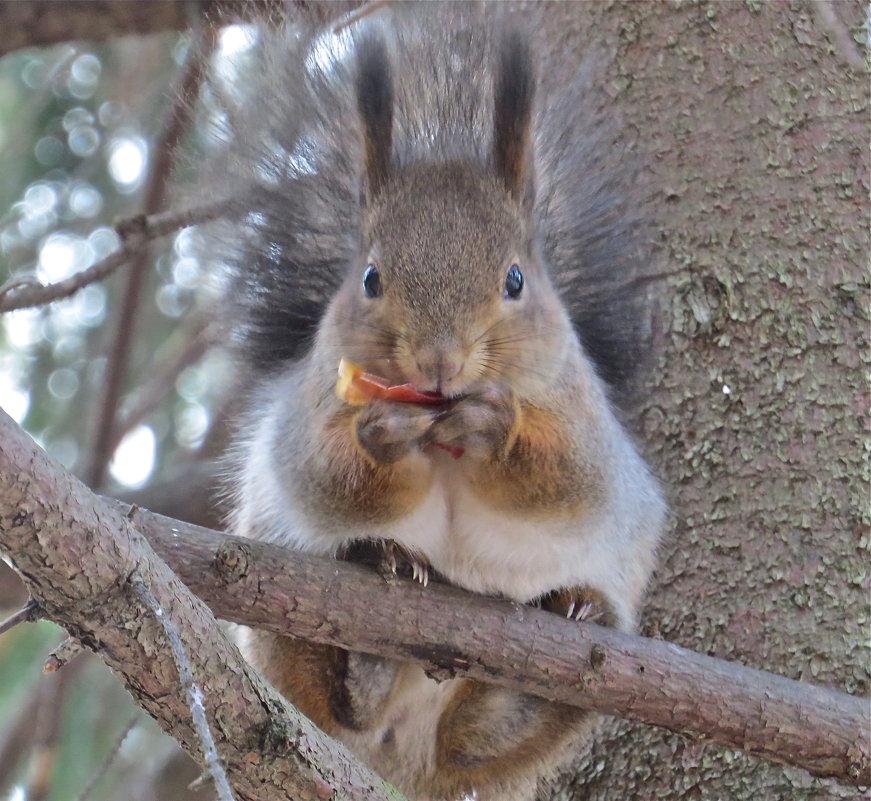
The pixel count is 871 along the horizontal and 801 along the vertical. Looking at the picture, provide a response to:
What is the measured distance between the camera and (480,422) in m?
1.49

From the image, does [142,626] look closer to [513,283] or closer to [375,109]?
[513,283]

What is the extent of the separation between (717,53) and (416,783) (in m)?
1.48

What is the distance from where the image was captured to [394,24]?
1896 millimetres

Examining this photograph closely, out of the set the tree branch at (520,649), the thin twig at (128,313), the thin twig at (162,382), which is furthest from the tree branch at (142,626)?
the thin twig at (162,382)

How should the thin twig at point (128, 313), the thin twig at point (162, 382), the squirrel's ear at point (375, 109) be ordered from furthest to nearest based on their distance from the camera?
the thin twig at point (162, 382) < the thin twig at point (128, 313) < the squirrel's ear at point (375, 109)

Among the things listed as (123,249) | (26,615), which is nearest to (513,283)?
(123,249)

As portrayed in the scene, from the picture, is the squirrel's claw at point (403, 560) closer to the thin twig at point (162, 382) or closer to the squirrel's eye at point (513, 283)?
the squirrel's eye at point (513, 283)

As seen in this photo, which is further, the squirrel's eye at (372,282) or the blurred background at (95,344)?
the blurred background at (95,344)

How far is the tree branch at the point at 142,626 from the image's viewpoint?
1044mm

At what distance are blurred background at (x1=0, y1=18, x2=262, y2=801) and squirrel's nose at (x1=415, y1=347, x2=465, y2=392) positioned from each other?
36.9 inches

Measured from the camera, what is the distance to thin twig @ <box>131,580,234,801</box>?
870 millimetres

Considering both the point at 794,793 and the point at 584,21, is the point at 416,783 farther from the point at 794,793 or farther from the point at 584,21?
the point at 584,21

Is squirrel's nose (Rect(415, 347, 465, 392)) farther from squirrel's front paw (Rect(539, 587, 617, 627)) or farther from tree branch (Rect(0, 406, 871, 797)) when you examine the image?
squirrel's front paw (Rect(539, 587, 617, 627))

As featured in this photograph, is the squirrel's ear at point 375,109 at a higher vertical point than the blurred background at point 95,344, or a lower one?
higher
